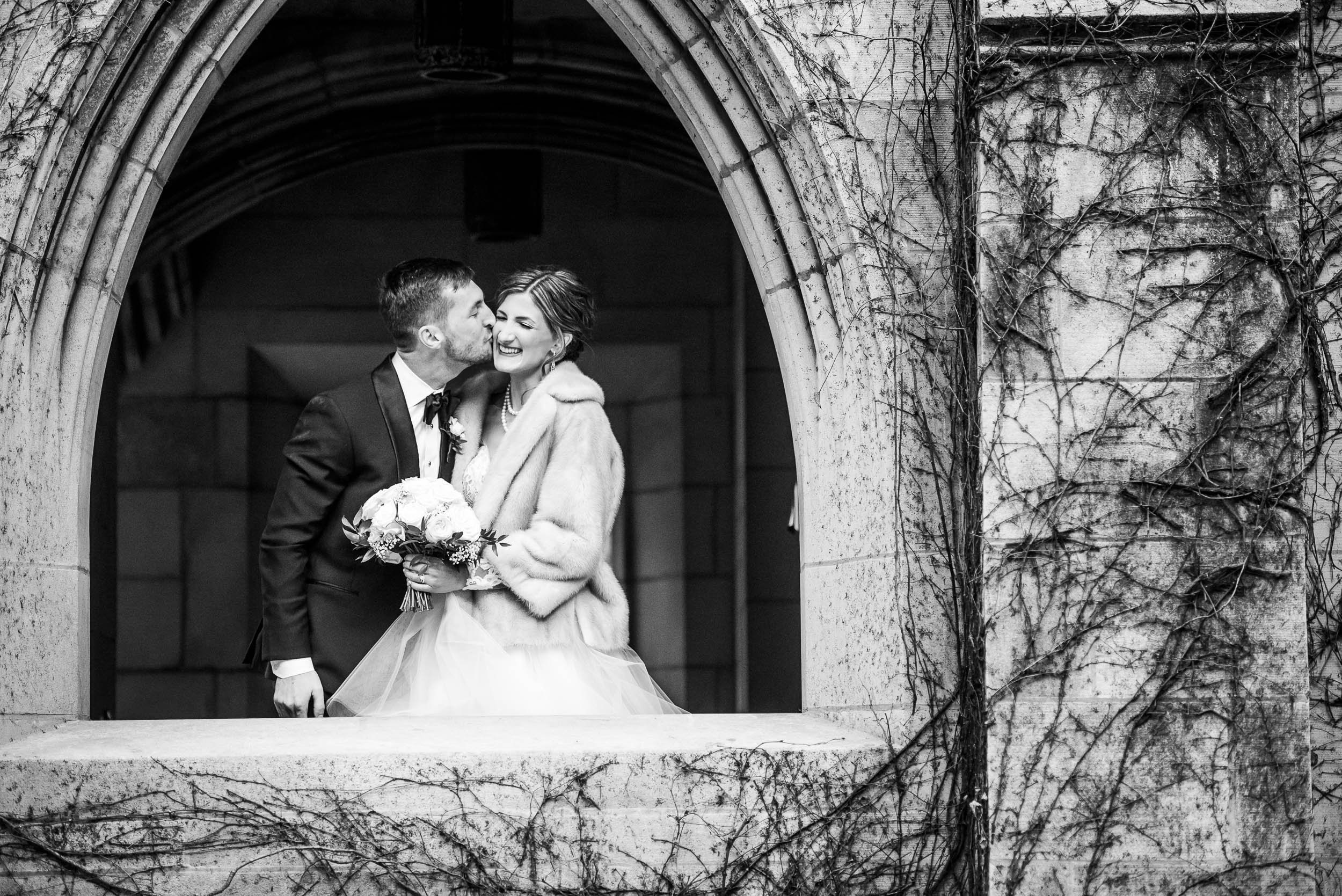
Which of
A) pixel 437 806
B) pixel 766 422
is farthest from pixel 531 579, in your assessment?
pixel 766 422

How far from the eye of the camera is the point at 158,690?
10.4 metres

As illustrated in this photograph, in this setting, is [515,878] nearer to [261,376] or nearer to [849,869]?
[849,869]

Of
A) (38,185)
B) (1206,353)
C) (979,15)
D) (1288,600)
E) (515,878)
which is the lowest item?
(515,878)

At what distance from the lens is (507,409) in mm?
5477

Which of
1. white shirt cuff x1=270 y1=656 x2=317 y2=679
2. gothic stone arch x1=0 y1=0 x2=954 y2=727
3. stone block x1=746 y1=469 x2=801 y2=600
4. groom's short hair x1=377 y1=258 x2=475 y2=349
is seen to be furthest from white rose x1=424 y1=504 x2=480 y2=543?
stone block x1=746 y1=469 x2=801 y2=600

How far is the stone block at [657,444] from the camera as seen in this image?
34.5 ft

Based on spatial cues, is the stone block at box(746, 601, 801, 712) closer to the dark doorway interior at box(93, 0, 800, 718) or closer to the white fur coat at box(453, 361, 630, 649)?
the dark doorway interior at box(93, 0, 800, 718)

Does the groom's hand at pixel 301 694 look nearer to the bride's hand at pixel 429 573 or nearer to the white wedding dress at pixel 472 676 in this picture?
the white wedding dress at pixel 472 676

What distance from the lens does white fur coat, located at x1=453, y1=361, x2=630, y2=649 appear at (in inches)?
207

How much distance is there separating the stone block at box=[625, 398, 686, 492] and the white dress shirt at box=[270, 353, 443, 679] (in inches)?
199

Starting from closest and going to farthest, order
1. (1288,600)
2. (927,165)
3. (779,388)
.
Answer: (1288,600) → (927,165) → (779,388)

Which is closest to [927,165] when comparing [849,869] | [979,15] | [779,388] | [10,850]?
[979,15]

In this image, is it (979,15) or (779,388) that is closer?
(979,15)

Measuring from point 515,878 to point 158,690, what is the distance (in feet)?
20.5
